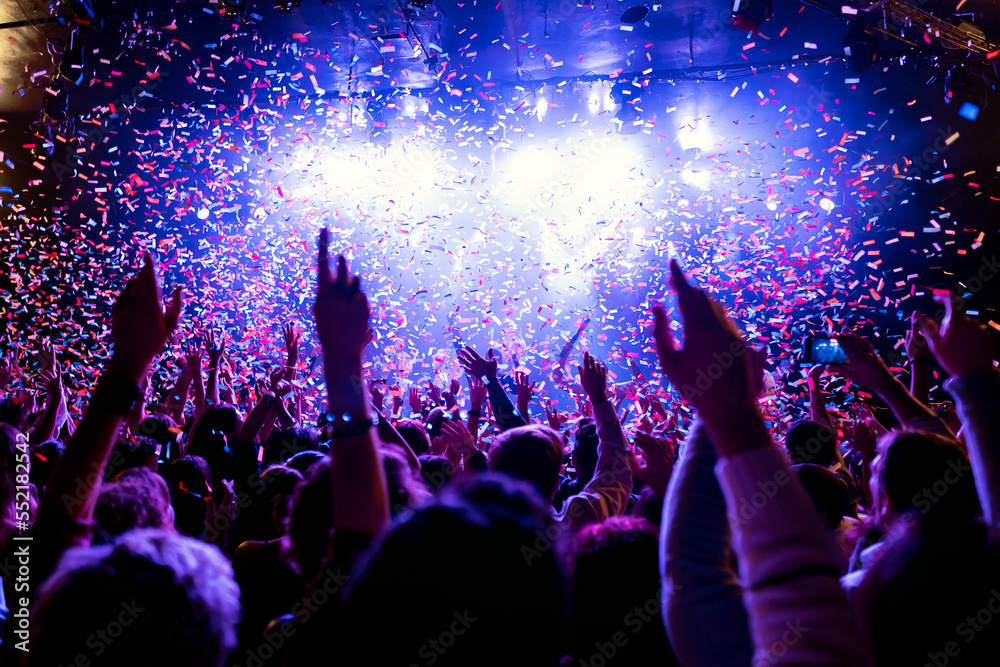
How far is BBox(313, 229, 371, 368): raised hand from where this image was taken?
1.32 m

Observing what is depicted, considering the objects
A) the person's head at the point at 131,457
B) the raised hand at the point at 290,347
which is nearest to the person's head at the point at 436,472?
the person's head at the point at 131,457

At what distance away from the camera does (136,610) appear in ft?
2.94

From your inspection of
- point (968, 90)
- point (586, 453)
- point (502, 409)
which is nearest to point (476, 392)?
point (502, 409)

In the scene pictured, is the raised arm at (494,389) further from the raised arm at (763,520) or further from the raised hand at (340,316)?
the raised arm at (763,520)

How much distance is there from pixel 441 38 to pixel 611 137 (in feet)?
10.2

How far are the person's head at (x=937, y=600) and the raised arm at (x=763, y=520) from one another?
0.10 m

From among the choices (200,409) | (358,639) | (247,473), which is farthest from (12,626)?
(200,409)

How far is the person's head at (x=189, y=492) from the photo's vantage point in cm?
251

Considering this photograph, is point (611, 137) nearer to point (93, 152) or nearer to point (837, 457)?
point (837, 457)

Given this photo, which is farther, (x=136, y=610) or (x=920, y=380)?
(x=920, y=380)

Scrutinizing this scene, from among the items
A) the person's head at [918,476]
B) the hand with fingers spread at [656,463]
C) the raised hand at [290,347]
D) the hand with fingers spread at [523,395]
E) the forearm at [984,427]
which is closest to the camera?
the forearm at [984,427]

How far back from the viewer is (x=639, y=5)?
717 centimetres

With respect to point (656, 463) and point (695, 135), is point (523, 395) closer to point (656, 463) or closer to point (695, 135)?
point (656, 463)

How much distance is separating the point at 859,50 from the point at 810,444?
552 cm
